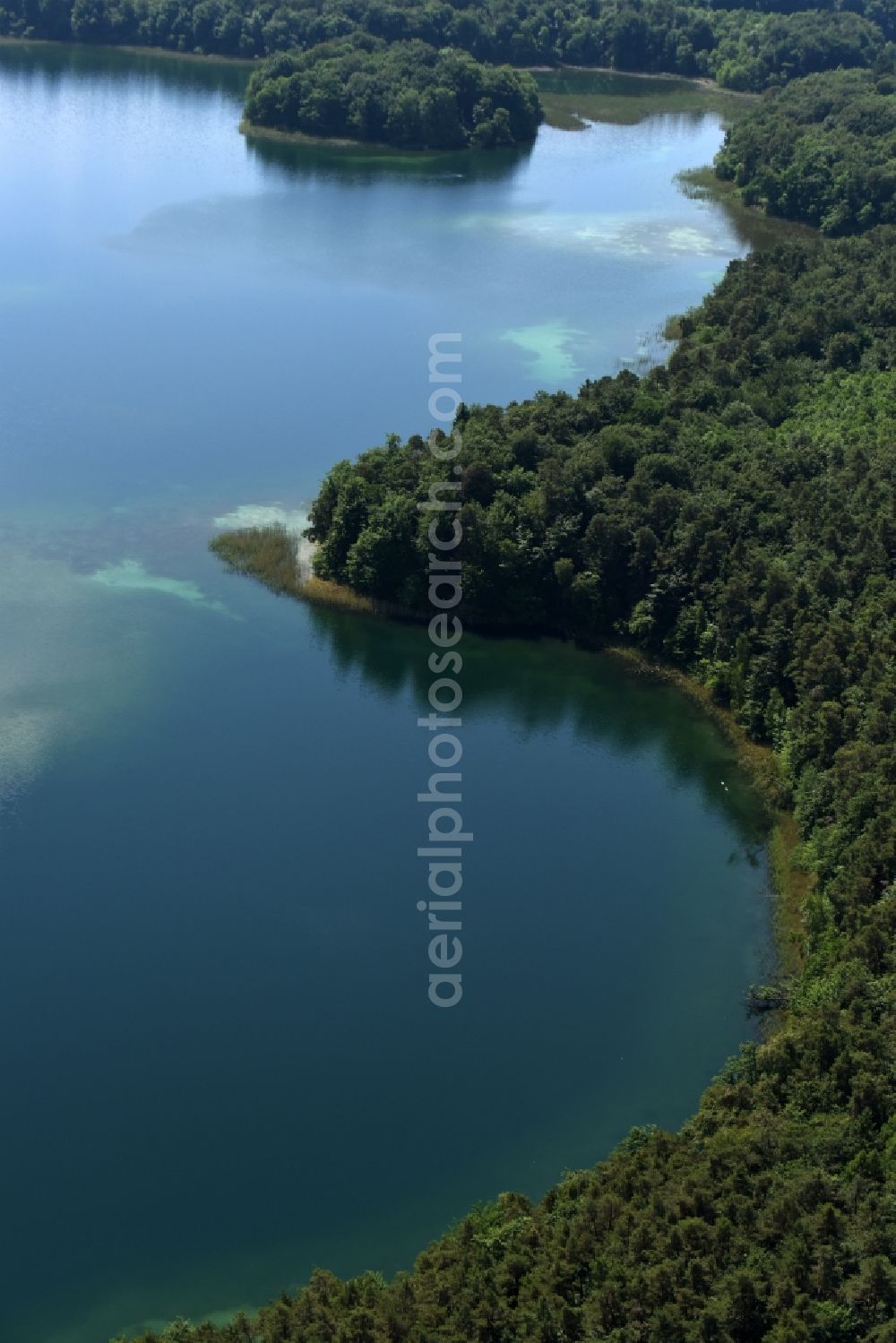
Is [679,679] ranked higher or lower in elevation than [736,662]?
lower

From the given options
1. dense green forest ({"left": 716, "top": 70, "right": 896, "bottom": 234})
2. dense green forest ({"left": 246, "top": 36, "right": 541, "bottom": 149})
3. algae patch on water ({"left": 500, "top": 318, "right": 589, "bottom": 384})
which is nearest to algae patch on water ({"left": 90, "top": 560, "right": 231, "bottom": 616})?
algae patch on water ({"left": 500, "top": 318, "right": 589, "bottom": 384})

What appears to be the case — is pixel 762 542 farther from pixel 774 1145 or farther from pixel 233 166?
pixel 233 166

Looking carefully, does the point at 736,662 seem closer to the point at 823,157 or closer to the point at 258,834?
the point at 258,834

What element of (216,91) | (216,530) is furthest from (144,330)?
(216,91)

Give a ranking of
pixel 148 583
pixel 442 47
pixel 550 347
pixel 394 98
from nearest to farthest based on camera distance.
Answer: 1. pixel 148 583
2. pixel 550 347
3. pixel 394 98
4. pixel 442 47

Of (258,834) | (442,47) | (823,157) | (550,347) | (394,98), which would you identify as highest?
(442,47)

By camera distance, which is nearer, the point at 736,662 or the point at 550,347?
the point at 736,662

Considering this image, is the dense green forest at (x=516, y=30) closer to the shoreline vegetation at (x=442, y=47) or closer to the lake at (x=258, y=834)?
the shoreline vegetation at (x=442, y=47)

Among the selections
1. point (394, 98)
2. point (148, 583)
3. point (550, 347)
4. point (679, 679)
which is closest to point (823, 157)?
point (394, 98)
